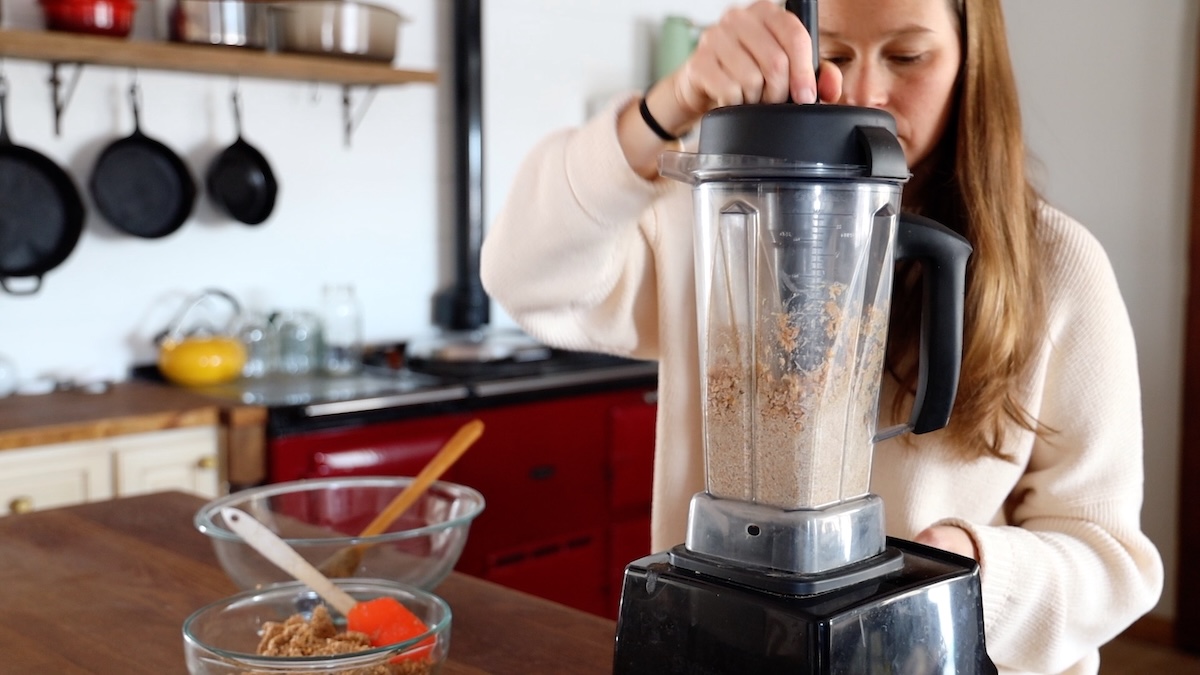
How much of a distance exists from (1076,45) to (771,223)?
3.12 m

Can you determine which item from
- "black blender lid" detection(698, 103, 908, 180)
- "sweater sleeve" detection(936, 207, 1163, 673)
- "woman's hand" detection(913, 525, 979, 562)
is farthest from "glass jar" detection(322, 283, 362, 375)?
"black blender lid" detection(698, 103, 908, 180)

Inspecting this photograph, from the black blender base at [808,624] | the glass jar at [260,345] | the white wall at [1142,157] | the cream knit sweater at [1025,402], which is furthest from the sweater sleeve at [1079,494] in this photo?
the white wall at [1142,157]

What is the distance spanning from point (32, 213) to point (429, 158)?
43.7 inches

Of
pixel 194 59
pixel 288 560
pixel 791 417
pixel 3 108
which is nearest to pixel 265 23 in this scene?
pixel 194 59

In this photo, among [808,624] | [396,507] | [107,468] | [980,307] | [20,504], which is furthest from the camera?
[107,468]

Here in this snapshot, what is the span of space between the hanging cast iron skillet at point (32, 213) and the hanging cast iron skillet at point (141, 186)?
7 cm

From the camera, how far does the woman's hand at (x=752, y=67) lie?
82 cm

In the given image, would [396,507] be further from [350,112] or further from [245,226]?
[350,112]

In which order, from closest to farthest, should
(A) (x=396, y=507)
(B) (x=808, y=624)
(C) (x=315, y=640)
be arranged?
(B) (x=808, y=624), (C) (x=315, y=640), (A) (x=396, y=507)

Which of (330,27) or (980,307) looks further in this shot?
(330,27)

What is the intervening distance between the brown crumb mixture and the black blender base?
17cm

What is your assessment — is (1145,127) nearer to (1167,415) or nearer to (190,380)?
(1167,415)

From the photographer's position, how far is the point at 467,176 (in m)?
3.41

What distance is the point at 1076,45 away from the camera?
11.6 feet
